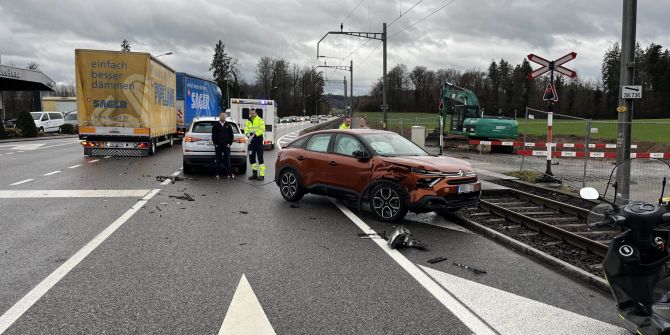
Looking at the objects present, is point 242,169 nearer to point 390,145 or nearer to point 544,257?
point 390,145

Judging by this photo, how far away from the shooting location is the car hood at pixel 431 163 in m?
7.78

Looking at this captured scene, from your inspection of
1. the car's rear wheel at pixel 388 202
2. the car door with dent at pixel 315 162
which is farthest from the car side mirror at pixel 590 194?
the car door with dent at pixel 315 162

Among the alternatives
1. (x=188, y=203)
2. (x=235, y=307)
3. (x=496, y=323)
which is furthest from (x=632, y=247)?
(x=188, y=203)

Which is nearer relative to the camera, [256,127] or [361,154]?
[361,154]

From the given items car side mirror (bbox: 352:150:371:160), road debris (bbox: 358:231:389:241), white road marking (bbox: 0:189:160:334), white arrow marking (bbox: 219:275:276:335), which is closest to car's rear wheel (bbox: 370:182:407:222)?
car side mirror (bbox: 352:150:371:160)

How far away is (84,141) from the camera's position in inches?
747

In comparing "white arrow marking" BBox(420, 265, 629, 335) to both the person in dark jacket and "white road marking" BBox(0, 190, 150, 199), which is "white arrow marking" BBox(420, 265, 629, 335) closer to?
"white road marking" BBox(0, 190, 150, 199)

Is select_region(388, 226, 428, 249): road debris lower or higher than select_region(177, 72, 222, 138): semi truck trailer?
lower

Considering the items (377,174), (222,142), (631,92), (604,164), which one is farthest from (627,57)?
(604,164)

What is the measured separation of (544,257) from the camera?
19.4ft

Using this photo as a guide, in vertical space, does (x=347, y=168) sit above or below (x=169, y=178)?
above

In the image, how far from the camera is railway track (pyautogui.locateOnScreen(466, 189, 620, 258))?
22.7ft

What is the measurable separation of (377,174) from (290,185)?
2.36 m

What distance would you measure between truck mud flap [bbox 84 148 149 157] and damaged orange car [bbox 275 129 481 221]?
1105 centimetres
